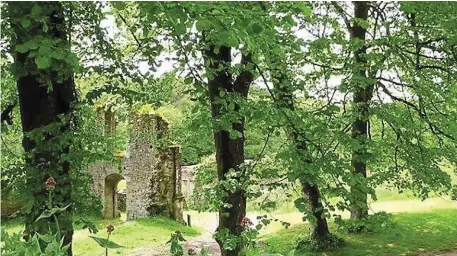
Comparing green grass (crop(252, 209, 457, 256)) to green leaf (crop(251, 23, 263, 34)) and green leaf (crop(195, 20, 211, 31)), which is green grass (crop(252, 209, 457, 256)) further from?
green leaf (crop(195, 20, 211, 31))

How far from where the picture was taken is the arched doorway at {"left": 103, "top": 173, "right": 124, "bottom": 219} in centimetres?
2327

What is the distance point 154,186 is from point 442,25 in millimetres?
14459

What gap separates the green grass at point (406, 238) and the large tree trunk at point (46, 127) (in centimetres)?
725

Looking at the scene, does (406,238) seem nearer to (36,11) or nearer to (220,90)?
(220,90)

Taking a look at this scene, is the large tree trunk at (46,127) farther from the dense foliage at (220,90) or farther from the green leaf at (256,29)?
the green leaf at (256,29)

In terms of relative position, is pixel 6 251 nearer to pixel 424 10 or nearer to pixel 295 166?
pixel 295 166

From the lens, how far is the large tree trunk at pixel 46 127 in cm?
414

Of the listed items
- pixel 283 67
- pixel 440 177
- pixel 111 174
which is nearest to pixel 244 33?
pixel 283 67

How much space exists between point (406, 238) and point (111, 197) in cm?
1414

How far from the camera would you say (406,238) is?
1377cm

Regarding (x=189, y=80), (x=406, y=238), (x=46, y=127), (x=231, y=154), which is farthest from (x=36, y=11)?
(x=406, y=238)

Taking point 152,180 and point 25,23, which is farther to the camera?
point 152,180

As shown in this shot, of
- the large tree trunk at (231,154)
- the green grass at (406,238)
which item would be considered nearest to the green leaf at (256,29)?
the large tree trunk at (231,154)

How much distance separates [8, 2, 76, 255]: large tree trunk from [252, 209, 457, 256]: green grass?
23.8ft
